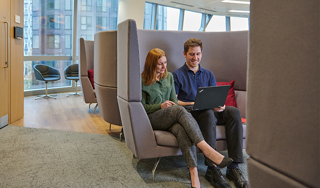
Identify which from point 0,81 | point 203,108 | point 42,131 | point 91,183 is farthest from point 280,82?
point 0,81

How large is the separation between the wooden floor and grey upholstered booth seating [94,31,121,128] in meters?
0.59

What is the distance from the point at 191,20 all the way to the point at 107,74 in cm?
862

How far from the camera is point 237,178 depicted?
7.41 ft

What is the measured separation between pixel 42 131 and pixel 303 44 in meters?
3.79

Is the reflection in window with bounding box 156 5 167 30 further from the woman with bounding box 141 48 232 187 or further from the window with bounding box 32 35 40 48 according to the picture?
the woman with bounding box 141 48 232 187

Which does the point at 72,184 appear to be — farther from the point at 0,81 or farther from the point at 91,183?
the point at 0,81

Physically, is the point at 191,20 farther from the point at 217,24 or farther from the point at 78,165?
the point at 78,165

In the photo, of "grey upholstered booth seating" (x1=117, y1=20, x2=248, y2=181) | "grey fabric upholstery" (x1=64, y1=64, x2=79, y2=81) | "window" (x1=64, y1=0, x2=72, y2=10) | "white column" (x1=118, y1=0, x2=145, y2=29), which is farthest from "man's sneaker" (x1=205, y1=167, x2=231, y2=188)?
"window" (x1=64, y1=0, x2=72, y2=10)

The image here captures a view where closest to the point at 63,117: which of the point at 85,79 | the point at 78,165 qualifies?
the point at 85,79

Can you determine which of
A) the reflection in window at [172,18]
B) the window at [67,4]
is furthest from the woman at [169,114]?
the reflection in window at [172,18]

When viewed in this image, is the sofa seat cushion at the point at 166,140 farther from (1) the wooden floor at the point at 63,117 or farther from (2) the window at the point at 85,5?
(2) the window at the point at 85,5

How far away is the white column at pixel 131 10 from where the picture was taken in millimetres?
8094

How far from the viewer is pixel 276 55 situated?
2.17 ft

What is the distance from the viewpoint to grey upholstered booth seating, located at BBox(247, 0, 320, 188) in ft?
1.90
